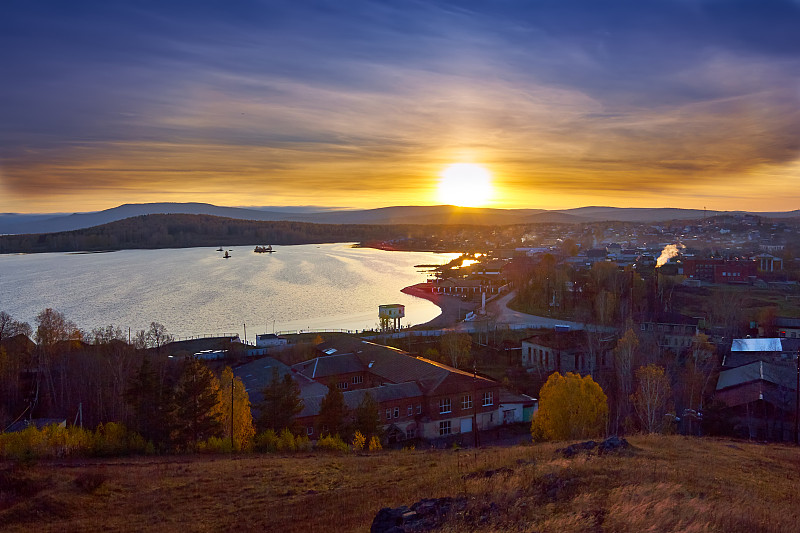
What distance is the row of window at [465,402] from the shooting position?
1388 centimetres

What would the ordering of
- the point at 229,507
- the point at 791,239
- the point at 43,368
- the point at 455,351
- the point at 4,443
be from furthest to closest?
→ the point at 791,239 < the point at 455,351 < the point at 43,368 < the point at 4,443 < the point at 229,507

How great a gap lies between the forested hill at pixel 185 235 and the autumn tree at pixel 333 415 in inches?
3524

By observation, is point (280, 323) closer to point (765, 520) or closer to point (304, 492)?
point (304, 492)

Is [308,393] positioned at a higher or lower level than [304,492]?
lower

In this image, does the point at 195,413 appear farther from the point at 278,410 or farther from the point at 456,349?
the point at 456,349

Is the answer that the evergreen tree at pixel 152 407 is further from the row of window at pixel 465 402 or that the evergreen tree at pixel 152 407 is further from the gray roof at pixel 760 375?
the gray roof at pixel 760 375

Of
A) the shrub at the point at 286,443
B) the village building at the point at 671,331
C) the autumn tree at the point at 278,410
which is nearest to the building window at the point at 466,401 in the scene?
the autumn tree at the point at 278,410

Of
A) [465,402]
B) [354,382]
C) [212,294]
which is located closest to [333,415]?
[465,402]

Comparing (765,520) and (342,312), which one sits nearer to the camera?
(765,520)

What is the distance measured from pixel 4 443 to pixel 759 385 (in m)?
15.4

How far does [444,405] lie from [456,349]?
6.66 meters

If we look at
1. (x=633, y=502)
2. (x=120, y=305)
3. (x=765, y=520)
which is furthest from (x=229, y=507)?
(x=120, y=305)

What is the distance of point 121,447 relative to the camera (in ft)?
30.5

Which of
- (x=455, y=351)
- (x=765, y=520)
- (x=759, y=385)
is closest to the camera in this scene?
(x=765, y=520)
